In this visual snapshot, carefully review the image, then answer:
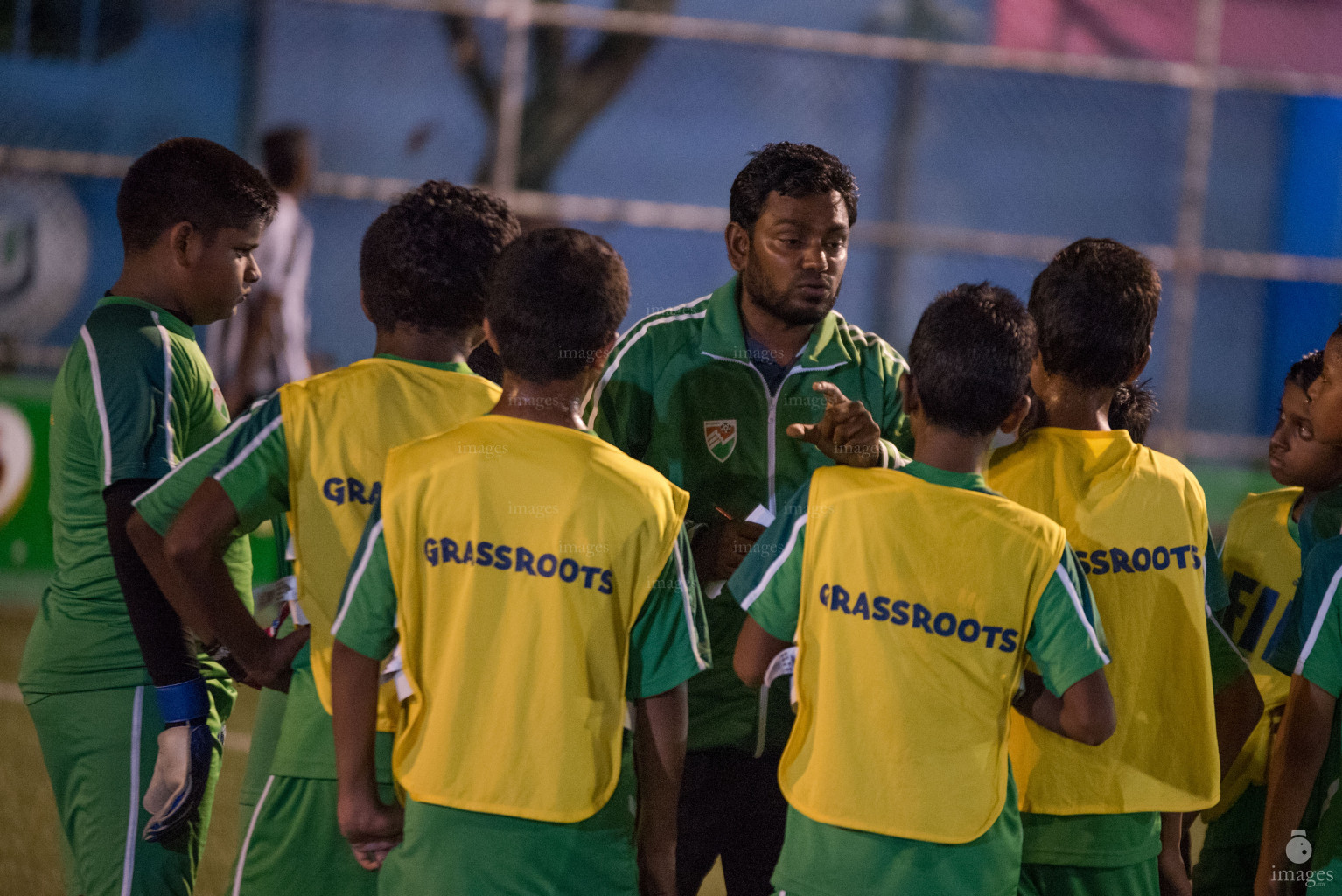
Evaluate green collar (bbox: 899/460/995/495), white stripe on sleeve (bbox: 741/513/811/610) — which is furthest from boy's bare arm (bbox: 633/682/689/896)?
green collar (bbox: 899/460/995/495)

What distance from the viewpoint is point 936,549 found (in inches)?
81.2

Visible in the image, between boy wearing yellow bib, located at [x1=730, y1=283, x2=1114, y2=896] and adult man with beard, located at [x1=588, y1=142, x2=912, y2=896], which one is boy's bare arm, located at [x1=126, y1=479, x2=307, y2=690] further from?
boy wearing yellow bib, located at [x1=730, y1=283, x2=1114, y2=896]

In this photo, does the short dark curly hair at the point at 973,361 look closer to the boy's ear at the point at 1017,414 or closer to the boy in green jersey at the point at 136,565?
the boy's ear at the point at 1017,414

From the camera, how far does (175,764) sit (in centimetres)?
247

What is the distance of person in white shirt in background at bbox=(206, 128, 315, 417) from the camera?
714cm

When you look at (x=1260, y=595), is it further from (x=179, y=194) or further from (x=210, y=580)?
(x=179, y=194)

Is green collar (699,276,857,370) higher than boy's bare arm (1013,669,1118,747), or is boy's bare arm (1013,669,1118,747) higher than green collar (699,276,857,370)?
green collar (699,276,857,370)

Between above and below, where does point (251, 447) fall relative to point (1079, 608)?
above

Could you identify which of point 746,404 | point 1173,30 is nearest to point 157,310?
point 746,404

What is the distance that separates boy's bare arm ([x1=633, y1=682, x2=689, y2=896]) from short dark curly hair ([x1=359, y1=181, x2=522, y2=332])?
0.82m

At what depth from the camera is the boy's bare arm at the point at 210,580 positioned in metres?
2.21

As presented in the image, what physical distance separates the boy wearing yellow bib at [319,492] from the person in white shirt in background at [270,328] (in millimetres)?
4988

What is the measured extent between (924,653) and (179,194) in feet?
6.08

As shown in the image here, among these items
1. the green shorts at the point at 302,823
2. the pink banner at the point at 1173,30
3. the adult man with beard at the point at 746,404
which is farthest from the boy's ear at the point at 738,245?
the pink banner at the point at 1173,30
